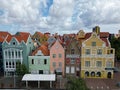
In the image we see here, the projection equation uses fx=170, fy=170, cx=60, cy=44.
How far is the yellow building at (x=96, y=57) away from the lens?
44.6 metres

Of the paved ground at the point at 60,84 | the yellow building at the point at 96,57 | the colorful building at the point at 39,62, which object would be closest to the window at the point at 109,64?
the yellow building at the point at 96,57

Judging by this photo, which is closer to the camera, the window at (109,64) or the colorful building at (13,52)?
the window at (109,64)

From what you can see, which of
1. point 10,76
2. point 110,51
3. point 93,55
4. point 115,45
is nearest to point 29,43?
point 10,76

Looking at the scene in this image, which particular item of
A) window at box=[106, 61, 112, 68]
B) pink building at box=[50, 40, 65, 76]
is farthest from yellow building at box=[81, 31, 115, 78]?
pink building at box=[50, 40, 65, 76]

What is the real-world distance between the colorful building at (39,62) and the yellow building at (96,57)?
964 centimetres

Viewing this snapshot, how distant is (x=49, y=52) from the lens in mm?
46344

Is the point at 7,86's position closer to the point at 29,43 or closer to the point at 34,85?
the point at 34,85

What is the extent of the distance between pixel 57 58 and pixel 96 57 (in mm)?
10375

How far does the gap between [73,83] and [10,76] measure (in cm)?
2356

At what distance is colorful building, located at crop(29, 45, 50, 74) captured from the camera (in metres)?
45.7

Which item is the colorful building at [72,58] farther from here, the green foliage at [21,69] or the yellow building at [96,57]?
the green foliage at [21,69]

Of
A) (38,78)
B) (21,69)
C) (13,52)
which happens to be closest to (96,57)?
(38,78)

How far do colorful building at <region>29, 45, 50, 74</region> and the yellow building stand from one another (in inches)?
380

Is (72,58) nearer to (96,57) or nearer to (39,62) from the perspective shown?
(96,57)
